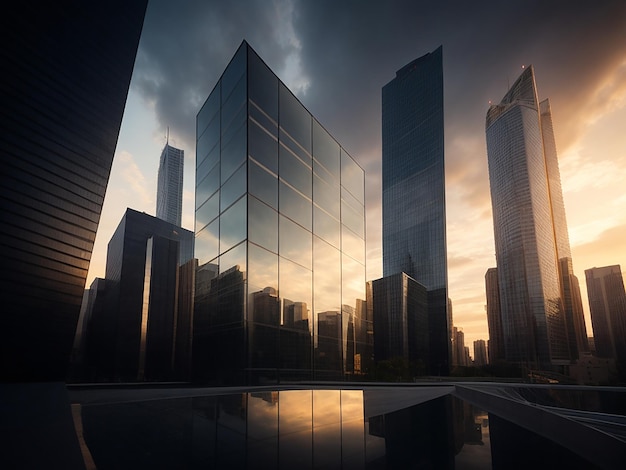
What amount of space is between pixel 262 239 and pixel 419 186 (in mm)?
117576

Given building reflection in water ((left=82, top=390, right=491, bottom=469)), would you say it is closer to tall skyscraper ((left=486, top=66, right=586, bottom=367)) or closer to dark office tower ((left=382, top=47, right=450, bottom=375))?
dark office tower ((left=382, top=47, right=450, bottom=375))

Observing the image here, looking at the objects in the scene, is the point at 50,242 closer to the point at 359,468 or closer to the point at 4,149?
the point at 4,149

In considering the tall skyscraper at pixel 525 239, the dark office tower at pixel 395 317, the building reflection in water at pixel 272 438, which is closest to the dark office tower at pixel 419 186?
the dark office tower at pixel 395 317

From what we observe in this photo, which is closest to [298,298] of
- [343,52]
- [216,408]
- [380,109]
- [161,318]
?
[216,408]

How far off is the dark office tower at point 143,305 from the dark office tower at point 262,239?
108 feet

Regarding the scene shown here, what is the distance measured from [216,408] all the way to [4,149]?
67.9 ft

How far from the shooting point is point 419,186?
126812 mm

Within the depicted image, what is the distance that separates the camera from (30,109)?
63.8 feet

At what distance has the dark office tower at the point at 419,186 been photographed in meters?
120

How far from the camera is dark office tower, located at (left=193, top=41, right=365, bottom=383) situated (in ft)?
57.2

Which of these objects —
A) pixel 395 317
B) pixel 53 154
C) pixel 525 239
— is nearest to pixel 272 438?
pixel 53 154

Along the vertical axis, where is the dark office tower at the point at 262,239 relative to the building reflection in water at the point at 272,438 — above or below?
above

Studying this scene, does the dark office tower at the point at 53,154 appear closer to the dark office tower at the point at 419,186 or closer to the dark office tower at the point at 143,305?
the dark office tower at the point at 143,305

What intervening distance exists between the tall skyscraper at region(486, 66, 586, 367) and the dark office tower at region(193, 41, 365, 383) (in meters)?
154
